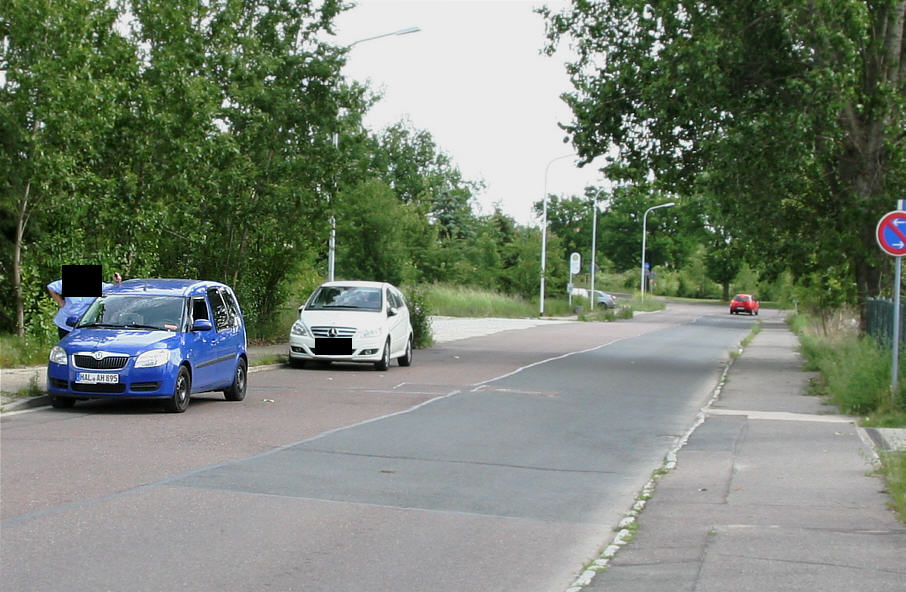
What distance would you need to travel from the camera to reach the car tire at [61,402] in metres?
14.0

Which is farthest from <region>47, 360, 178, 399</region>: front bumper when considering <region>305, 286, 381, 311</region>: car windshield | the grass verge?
<region>305, 286, 381, 311</region>: car windshield

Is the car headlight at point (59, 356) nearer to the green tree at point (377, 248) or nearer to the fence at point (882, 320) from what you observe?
A: the fence at point (882, 320)

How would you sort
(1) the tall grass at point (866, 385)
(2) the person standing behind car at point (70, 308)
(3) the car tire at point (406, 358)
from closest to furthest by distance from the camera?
(1) the tall grass at point (866, 385) → (2) the person standing behind car at point (70, 308) → (3) the car tire at point (406, 358)

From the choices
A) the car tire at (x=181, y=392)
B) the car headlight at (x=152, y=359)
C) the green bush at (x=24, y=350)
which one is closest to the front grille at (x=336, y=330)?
the green bush at (x=24, y=350)

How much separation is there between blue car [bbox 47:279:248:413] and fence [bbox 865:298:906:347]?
10.1m

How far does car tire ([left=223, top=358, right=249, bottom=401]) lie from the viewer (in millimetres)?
15984

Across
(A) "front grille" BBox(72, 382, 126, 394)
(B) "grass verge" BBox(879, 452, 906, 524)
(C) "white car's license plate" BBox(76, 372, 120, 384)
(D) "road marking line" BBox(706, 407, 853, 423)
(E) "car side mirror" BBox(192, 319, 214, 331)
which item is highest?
(E) "car side mirror" BBox(192, 319, 214, 331)

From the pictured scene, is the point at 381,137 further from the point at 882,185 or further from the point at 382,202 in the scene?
the point at 882,185

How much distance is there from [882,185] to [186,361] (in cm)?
1612

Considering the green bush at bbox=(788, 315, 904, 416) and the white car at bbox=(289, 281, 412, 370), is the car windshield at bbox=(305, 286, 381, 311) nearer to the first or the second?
the white car at bbox=(289, 281, 412, 370)

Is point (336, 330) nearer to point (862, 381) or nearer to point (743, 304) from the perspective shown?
point (862, 381)

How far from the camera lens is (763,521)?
8.07m

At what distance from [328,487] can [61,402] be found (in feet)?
20.9

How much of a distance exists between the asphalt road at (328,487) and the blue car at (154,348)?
0.34 metres
